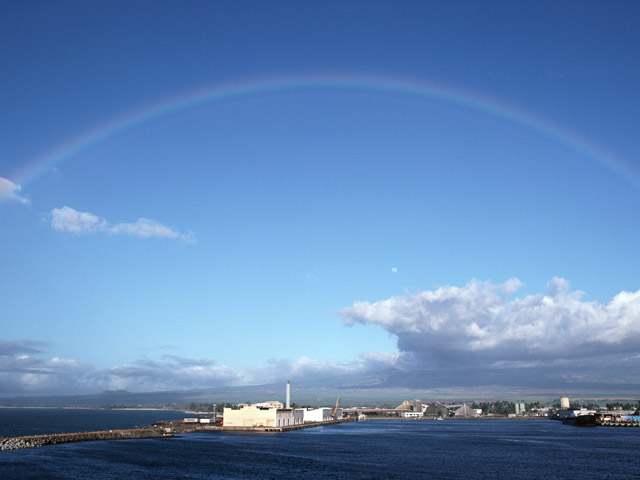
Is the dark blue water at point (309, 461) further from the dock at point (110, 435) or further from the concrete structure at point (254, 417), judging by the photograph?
the concrete structure at point (254, 417)

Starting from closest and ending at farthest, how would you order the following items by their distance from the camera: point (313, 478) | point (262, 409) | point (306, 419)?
point (313, 478) < point (262, 409) < point (306, 419)

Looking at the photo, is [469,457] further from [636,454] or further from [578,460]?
[636,454]

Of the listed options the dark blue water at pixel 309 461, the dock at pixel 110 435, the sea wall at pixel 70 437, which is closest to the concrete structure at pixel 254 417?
the dock at pixel 110 435

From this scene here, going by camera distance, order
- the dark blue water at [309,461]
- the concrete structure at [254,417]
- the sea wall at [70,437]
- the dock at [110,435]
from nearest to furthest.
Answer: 1. the dark blue water at [309,461]
2. the sea wall at [70,437]
3. the dock at [110,435]
4. the concrete structure at [254,417]

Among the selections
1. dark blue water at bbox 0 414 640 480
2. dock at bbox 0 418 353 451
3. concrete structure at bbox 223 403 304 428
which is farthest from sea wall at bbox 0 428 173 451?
concrete structure at bbox 223 403 304 428

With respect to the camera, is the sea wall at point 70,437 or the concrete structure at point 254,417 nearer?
the sea wall at point 70,437

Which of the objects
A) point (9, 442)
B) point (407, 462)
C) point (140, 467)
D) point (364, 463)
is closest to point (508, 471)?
point (407, 462)

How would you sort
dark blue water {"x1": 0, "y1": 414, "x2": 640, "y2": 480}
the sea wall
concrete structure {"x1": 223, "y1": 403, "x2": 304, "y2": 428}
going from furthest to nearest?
1. concrete structure {"x1": 223, "y1": 403, "x2": 304, "y2": 428}
2. the sea wall
3. dark blue water {"x1": 0, "y1": 414, "x2": 640, "y2": 480}

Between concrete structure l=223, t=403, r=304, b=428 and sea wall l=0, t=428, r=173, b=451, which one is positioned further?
concrete structure l=223, t=403, r=304, b=428

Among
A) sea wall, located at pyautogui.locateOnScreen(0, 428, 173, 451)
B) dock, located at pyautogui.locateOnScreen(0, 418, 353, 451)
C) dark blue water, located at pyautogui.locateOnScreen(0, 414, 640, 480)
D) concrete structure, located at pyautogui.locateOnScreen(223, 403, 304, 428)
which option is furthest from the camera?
concrete structure, located at pyautogui.locateOnScreen(223, 403, 304, 428)

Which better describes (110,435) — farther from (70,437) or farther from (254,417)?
(254,417)

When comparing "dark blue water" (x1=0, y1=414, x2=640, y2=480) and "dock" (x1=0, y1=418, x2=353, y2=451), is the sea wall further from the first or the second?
"dark blue water" (x1=0, y1=414, x2=640, y2=480)
